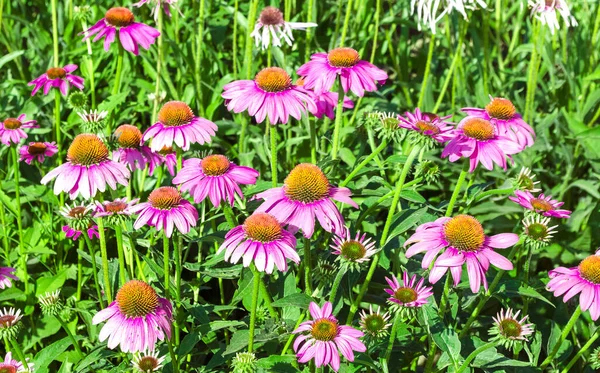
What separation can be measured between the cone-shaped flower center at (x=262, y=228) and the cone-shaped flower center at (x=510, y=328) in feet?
1.94

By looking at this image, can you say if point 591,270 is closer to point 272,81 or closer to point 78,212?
point 272,81

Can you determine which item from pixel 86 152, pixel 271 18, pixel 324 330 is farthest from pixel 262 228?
pixel 271 18

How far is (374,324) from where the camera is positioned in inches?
67.8

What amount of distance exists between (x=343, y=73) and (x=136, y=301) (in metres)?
0.82

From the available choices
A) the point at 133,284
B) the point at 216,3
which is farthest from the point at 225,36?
the point at 133,284

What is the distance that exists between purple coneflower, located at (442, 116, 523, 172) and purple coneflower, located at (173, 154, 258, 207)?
1.64ft

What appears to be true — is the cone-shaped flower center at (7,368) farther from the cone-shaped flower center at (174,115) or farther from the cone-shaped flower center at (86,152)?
the cone-shaped flower center at (174,115)

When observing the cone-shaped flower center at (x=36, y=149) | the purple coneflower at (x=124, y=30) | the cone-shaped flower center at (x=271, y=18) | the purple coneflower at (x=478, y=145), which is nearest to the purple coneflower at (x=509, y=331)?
the purple coneflower at (x=478, y=145)

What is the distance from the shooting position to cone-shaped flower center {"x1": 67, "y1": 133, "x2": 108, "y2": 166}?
1.70 meters

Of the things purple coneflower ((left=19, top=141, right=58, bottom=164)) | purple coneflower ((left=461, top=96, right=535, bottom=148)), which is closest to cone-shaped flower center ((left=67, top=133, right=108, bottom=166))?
purple coneflower ((left=19, top=141, right=58, bottom=164))

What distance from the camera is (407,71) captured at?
11.4 feet

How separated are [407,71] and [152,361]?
219 cm

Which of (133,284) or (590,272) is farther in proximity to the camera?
(590,272)

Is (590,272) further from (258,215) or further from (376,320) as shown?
(258,215)
